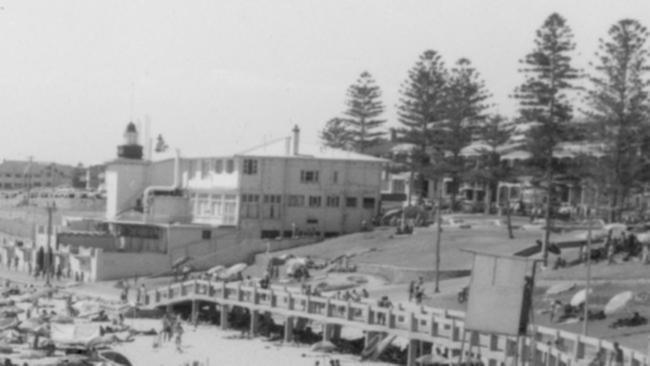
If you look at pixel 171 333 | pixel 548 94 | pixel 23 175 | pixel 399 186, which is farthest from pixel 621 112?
pixel 23 175

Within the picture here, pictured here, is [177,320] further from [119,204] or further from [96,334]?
[119,204]

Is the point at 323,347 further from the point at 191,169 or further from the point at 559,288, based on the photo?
the point at 191,169

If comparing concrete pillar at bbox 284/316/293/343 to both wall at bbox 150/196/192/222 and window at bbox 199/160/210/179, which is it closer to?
wall at bbox 150/196/192/222

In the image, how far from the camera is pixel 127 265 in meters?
57.3

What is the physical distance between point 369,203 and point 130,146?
17.5 meters

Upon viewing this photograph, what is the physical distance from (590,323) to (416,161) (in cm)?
3480

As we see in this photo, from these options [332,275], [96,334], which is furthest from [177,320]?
[332,275]

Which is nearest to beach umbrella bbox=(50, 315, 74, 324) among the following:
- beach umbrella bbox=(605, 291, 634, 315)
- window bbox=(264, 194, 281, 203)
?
beach umbrella bbox=(605, 291, 634, 315)

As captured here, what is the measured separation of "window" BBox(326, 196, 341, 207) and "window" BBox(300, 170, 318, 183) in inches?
51.6

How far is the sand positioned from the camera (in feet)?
117

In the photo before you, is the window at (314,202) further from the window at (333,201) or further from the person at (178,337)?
the person at (178,337)

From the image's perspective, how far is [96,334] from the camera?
36.8 meters

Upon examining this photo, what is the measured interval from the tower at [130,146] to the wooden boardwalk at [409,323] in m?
25.6

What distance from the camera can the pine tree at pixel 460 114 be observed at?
67.0 metres
